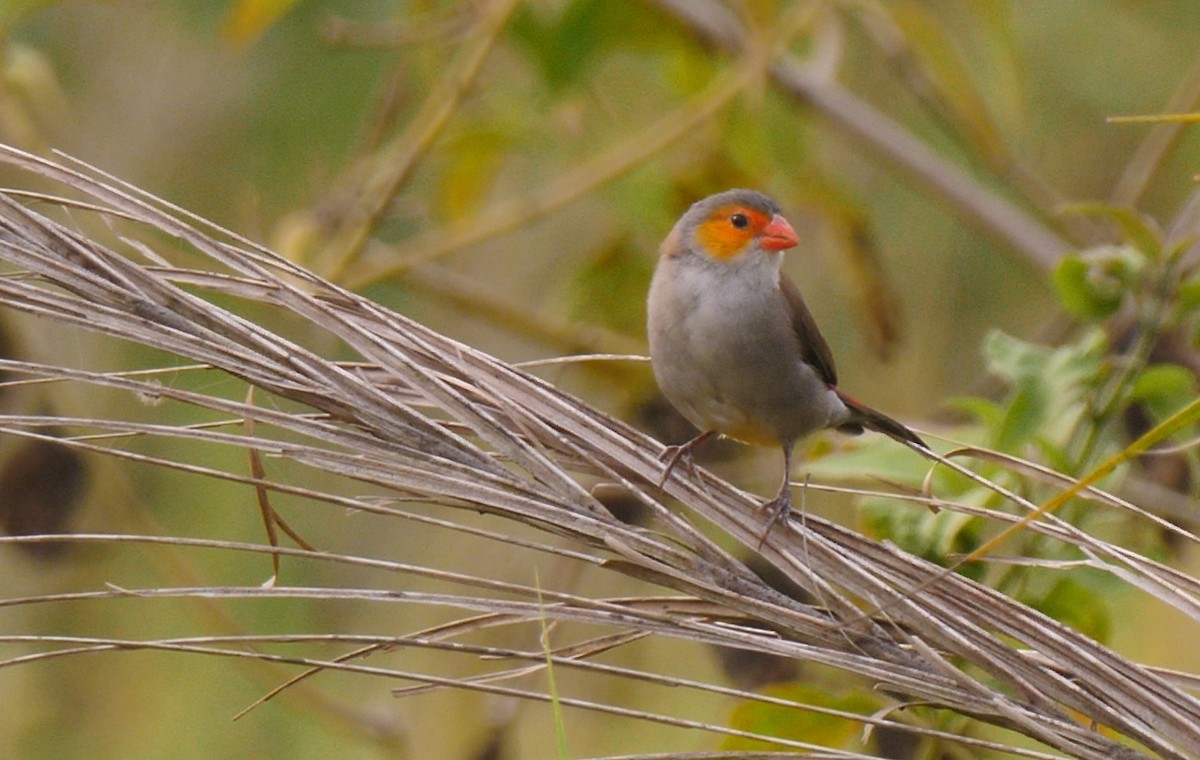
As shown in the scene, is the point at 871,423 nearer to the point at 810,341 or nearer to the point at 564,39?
the point at 810,341

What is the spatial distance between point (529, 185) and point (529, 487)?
4434mm

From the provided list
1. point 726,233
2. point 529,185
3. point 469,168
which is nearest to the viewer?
point 726,233

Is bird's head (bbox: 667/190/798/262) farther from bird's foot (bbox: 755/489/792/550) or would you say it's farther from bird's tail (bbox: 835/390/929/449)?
bird's foot (bbox: 755/489/792/550)

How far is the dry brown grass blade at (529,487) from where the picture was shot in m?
1.43

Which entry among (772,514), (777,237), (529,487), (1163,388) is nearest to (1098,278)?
(1163,388)

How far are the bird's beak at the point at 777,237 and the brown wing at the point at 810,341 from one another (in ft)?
0.41

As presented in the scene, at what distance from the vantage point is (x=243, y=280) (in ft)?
5.06

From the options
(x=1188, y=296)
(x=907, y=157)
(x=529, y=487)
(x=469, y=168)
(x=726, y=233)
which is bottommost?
(x=529, y=487)

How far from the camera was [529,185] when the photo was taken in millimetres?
5848

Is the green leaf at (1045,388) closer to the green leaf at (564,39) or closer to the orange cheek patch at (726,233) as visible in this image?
the orange cheek patch at (726,233)

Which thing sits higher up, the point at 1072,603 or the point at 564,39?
the point at 564,39

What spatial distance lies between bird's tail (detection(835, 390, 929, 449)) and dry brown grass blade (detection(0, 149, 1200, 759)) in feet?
2.76

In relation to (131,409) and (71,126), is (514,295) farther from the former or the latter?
(71,126)

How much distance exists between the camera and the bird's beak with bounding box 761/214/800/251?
2770mm
